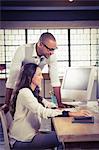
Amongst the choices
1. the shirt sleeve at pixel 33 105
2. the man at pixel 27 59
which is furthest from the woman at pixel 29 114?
the man at pixel 27 59

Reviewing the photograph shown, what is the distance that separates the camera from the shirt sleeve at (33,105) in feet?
7.62

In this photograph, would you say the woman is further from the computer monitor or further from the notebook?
the computer monitor

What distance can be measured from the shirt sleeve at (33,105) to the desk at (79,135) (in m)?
0.23

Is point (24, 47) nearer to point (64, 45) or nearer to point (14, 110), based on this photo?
point (14, 110)

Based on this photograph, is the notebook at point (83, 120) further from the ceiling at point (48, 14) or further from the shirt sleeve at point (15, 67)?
the ceiling at point (48, 14)

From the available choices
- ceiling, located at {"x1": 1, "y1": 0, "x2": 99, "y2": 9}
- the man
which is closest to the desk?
the man

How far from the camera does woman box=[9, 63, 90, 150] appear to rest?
2.36 meters

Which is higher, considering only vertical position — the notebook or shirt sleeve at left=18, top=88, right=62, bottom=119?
shirt sleeve at left=18, top=88, right=62, bottom=119

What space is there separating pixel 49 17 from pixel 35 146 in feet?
16.7

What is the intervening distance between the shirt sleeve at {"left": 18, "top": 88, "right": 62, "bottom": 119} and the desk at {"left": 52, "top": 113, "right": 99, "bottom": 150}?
23 centimetres

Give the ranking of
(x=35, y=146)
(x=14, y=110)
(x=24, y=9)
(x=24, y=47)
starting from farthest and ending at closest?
(x=24, y=9), (x=24, y=47), (x=14, y=110), (x=35, y=146)

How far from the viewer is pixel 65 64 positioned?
783 centimetres

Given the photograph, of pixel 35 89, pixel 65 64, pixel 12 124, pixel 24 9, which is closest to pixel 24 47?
pixel 35 89

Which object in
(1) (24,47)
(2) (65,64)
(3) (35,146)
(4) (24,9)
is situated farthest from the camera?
(2) (65,64)
